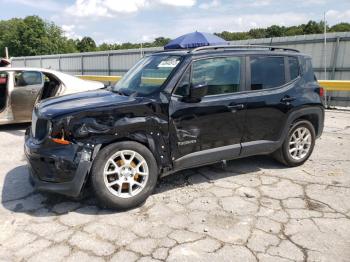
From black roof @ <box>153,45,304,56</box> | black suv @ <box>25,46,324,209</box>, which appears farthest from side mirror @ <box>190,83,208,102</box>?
black roof @ <box>153,45,304,56</box>

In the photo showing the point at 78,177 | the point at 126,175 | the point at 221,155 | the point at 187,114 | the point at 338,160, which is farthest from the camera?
the point at 338,160

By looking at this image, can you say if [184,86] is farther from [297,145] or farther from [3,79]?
[3,79]

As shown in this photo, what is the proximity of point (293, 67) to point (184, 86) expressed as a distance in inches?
75.1

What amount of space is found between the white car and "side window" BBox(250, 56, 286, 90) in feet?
15.4

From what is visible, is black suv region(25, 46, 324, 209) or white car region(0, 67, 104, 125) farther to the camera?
white car region(0, 67, 104, 125)

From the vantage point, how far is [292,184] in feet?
15.2

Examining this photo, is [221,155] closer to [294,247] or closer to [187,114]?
[187,114]

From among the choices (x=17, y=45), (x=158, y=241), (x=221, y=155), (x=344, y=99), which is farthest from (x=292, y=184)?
(x=17, y=45)

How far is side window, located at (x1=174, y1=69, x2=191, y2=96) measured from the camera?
418cm

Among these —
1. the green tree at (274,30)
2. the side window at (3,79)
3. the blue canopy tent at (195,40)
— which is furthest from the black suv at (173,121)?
the green tree at (274,30)

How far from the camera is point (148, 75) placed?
474 centimetres

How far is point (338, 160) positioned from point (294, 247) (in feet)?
9.71

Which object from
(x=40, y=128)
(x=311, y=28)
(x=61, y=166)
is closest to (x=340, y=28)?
(x=311, y=28)

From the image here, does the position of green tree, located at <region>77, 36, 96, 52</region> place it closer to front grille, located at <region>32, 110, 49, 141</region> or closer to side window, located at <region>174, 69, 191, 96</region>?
front grille, located at <region>32, 110, 49, 141</region>
